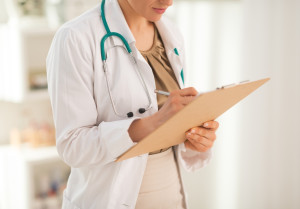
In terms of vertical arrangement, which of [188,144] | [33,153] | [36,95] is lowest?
[33,153]

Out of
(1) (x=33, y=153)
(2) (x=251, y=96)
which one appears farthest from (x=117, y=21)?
(2) (x=251, y=96)

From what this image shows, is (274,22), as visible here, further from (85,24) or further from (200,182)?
(85,24)

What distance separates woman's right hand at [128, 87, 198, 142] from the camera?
97 cm

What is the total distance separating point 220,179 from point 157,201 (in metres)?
1.78

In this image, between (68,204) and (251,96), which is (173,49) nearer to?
(68,204)

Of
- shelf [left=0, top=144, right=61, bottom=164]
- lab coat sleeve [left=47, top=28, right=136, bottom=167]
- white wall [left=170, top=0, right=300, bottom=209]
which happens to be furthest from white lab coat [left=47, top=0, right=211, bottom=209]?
white wall [left=170, top=0, right=300, bottom=209]

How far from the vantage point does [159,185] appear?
1232mm

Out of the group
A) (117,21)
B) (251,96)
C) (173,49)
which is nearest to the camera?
(117,21)

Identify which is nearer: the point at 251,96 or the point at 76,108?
the point at 76,108

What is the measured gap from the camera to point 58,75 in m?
1.08

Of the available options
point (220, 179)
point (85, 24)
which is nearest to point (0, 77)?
point (85, 24)

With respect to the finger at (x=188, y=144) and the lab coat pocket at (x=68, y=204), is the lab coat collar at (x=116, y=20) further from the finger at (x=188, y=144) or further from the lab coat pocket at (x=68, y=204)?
the lab coat pocket at (x=68, y=204)

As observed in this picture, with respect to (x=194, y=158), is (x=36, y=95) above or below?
above

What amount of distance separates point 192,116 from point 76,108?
327 millimetres
